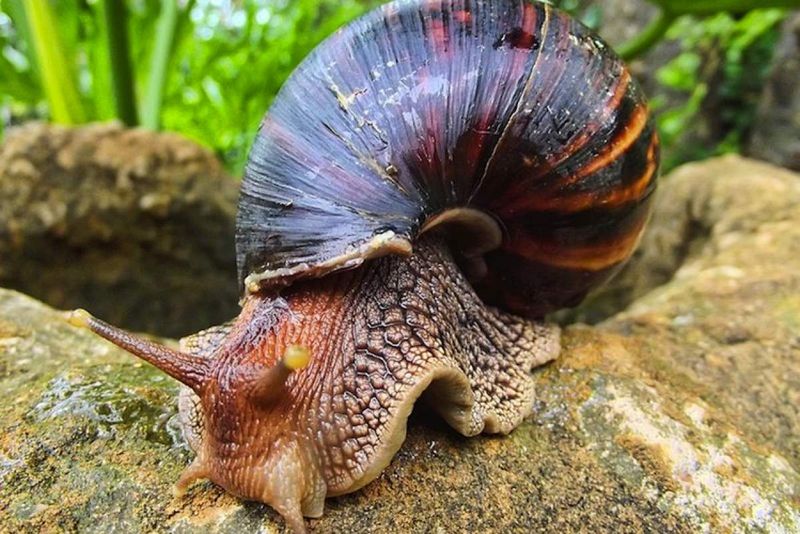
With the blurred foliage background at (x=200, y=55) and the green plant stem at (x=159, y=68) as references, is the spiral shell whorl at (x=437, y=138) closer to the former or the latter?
the blurred foliage background at (x=200, y=55)

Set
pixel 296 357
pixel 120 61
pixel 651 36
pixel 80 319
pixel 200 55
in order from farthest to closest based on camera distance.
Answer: pixel 200 55 → pixel 651 36 → pixel 120 61 → pixel 80 319 → pixel 296 357

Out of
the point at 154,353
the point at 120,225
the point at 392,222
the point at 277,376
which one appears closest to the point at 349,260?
the point at 392,222

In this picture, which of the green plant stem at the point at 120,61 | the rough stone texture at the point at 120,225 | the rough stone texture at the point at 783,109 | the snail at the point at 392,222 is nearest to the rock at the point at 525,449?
the snail at the point at 392,222

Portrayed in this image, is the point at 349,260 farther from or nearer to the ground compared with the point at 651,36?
nearer to the ground

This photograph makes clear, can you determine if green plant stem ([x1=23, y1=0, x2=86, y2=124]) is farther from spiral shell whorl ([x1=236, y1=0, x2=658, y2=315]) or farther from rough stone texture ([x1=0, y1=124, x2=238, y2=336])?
spiral shell whorl ([x1=236, y1=0, x2=658, y2=315])

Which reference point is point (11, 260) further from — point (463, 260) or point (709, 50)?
point (709, 50)

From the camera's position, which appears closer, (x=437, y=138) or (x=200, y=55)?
(x=437, y=138)

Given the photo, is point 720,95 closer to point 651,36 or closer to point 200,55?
point 651,36

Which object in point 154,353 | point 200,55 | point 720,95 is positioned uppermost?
point 720,95
